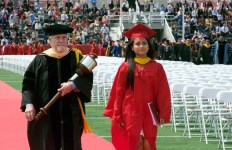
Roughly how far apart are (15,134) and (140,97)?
574cm

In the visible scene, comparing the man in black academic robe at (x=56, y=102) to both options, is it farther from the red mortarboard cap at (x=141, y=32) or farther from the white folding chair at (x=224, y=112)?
the white folding chair at (x=224, y=112)

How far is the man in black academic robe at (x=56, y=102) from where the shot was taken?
28.9 ft

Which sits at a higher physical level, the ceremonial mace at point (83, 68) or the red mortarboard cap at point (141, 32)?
the red mortarboard cap at point (141, 32)

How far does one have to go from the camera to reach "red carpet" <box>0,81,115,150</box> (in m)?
13.4

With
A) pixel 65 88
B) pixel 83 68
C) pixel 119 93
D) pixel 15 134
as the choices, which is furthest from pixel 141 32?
pixel 15 134

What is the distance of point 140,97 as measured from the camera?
9.66 metres

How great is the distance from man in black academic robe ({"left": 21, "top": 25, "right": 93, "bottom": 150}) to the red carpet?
429 centimetres

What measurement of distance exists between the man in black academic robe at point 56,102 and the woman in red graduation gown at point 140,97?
887 mm

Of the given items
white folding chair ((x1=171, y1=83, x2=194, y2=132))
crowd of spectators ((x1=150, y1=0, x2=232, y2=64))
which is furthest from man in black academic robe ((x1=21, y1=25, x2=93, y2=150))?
crowd of spectators ((x1=150, y1=0, x2=232, y2=64))

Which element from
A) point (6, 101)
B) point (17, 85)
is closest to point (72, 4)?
point (17, 85)

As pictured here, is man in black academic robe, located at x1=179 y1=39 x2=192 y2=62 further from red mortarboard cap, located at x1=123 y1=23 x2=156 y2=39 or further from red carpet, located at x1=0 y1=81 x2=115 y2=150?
red mortarboard cap, located at x1=123 y1=23 x2=156 y2=39

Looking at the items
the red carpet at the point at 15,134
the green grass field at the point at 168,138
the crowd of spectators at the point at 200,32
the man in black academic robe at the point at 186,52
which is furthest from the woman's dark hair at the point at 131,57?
the man in black academic robe at the point at 186,52

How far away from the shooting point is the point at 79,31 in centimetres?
6488

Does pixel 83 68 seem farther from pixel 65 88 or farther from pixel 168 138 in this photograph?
pixel 168 138
